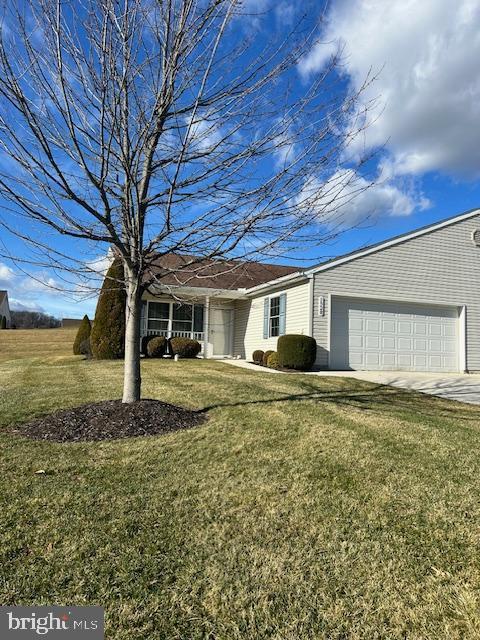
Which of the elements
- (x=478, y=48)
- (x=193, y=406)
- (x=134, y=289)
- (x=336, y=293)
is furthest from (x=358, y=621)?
(x=336, y=293)

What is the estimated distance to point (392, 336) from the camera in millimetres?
14625

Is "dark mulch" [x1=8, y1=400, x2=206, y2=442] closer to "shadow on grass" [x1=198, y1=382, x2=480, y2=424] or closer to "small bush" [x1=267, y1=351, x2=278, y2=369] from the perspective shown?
"shadow on grass" [x1=198, y1=382, x2=480, y2=424]

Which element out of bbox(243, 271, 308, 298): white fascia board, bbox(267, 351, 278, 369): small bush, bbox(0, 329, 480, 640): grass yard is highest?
bbox(243, 271, 308, 298): white fascia board

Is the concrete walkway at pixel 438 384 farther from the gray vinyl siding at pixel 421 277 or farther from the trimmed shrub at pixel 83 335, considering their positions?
the trimmed shrub at pixel 83 335

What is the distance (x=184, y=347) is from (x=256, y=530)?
13.3 metres

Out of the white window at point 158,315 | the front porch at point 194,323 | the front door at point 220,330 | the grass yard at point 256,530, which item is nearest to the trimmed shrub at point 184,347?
the front porch at point 194,323

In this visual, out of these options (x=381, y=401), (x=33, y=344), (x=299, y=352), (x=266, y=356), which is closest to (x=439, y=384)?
(x=299, y=352)

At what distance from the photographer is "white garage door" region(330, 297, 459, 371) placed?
14.2 m

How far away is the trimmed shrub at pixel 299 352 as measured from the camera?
42.5 ft

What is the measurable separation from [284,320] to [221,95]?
1039 cm

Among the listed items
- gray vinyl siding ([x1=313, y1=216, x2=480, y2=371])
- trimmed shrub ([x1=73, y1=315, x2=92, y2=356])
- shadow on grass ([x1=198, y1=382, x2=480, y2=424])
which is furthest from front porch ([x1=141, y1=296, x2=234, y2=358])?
shadow on grass ([x1=198, y1=382, x2=480, y2=424])

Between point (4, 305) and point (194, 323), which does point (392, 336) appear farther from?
point (4, 305)

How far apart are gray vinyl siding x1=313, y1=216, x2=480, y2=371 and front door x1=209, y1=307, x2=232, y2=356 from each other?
585 centimetres

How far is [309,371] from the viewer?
43.2 ft
